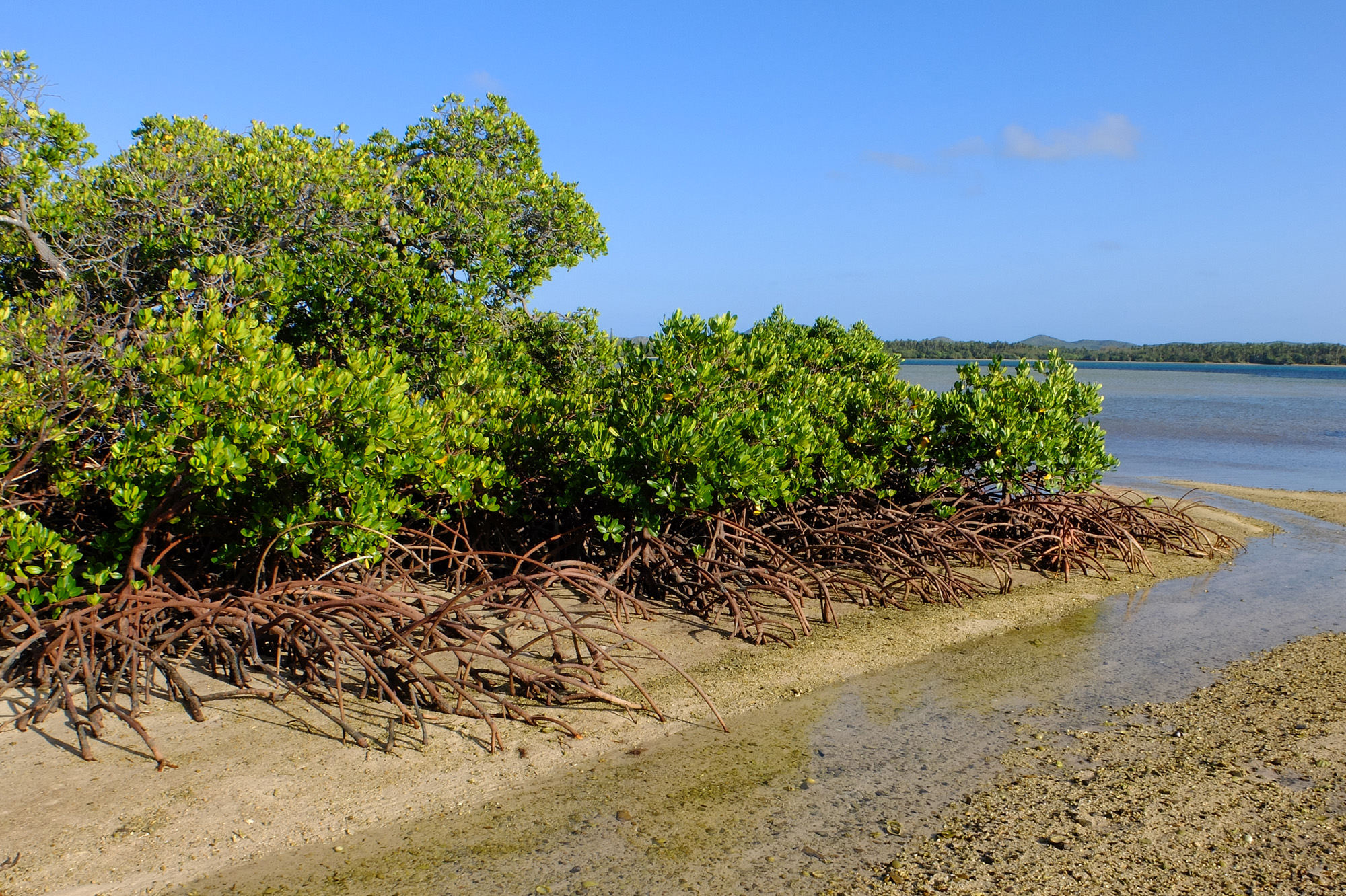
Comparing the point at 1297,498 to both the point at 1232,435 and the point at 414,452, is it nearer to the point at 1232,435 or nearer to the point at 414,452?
the point at 414,452

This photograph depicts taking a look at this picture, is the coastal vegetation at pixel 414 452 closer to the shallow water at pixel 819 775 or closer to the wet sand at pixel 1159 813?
the shallow water at pixel 819 775

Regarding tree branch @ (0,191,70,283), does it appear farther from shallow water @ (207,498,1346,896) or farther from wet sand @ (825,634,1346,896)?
wet sand @ (825,634,1346,896)

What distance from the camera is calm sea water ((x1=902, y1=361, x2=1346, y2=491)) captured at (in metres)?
16.1

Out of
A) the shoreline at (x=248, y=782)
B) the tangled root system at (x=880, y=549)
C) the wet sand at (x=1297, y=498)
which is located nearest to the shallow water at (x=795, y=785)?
the shoreline at (x=248, y=782)

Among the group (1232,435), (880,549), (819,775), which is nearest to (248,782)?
(819,775)

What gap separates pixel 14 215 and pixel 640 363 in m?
4.67

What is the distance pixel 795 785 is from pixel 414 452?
278 centimetres

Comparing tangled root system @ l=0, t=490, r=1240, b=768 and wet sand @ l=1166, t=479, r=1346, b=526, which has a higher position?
tangled root system @ l=0, t=490, r=1240, b=768

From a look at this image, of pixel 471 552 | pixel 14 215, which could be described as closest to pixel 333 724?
pixel 471 552

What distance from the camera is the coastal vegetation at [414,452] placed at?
4.29 metres

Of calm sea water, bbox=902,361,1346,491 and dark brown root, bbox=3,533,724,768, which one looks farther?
calm sea water, bbox=902,361,1346,491

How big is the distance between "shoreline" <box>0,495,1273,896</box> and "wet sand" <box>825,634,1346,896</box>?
140cm

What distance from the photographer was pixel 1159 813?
350 cm

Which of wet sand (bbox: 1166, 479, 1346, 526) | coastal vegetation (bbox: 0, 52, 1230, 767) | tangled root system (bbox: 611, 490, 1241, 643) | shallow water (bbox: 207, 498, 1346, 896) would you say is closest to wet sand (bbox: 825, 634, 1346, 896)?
shallow water (bbox: 207, 498, 1346, 896)
